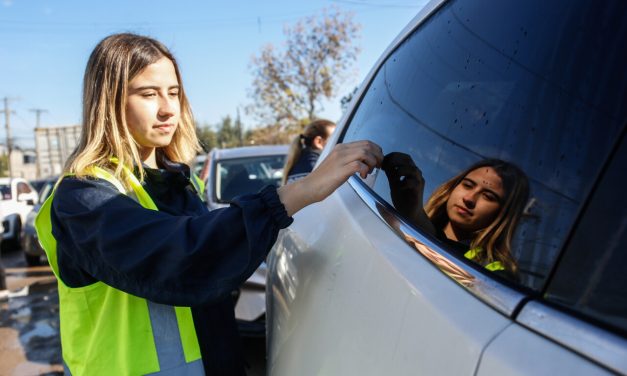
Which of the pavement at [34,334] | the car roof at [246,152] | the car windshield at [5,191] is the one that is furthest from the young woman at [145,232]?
the car windshield at [5,191]

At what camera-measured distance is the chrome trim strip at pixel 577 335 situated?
495mm

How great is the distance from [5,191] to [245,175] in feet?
28.0

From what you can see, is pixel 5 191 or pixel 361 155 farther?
pixel 5 191

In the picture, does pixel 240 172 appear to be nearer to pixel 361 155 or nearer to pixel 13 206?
pixel 361 155

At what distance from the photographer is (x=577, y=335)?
535 mm

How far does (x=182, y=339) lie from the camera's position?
1.26 meters

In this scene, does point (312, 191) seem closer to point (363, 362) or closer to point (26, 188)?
point (363, 362)

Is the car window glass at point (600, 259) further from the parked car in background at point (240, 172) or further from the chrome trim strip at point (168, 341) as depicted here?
the parked car in background at point (240, 172)

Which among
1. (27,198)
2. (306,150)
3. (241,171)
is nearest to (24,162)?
(27,198)

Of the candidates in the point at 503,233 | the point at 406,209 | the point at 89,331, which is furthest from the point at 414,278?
the point at 89,331

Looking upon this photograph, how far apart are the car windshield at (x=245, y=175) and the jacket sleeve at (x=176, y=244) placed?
4460 mm

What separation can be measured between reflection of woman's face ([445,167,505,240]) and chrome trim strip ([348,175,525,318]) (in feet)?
0.15

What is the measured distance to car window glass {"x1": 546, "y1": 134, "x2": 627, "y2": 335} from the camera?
55 centimetres

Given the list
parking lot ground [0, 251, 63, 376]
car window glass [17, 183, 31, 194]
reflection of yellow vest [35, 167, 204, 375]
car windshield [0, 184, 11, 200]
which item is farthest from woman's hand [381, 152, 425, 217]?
car window glass [17, 183, 31, 194]
